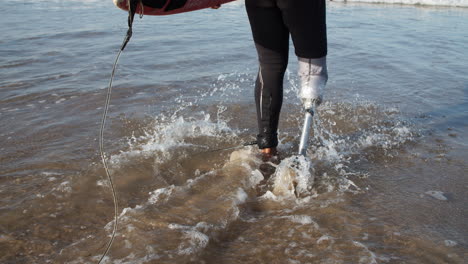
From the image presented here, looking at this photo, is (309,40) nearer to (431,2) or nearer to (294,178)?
(294,178)

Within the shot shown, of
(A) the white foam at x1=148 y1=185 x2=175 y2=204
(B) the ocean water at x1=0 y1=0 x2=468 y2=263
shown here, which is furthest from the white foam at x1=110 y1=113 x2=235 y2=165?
(A) the white foam at x1=148 y1=185 x2=175 y2=204

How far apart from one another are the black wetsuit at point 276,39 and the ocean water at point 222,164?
33 centimetres

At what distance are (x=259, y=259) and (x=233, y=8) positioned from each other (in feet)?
33.4

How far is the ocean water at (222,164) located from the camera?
5.50 feet

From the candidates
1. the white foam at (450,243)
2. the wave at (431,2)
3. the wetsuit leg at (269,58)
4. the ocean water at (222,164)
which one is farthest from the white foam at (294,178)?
the wave at (431,2)

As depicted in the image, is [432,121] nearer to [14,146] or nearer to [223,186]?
[223,186]

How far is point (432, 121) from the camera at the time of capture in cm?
313

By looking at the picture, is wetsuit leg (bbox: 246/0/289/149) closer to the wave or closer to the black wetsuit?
the black wetsuit

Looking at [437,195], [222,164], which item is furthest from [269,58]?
[437,195]

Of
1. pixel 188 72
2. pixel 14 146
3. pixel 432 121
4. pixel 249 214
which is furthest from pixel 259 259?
pixel 188 72

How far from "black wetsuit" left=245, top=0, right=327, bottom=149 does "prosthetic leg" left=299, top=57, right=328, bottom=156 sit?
5 cm

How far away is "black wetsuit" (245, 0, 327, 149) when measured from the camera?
192 cm

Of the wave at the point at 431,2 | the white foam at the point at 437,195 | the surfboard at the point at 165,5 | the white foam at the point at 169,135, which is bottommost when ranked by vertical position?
the white foam at the point at 437,195

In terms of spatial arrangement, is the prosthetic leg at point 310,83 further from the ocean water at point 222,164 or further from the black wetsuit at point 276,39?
the ocean water at point 222,164
